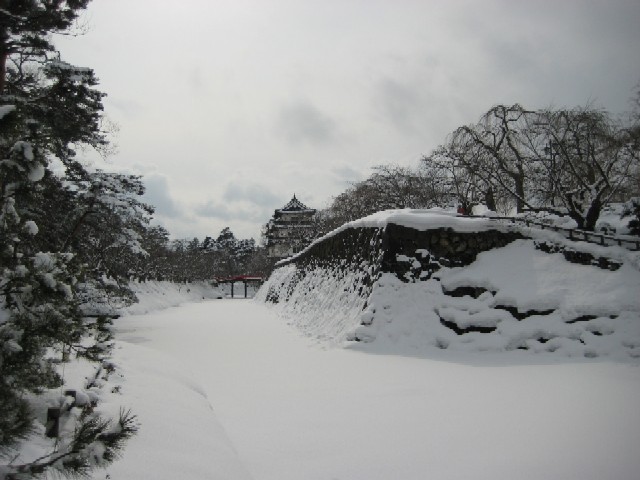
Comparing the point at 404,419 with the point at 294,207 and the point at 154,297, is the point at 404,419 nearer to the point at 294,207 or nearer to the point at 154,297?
the point at 154,297

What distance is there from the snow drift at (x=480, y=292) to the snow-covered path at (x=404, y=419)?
116cm

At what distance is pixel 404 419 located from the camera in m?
4.66

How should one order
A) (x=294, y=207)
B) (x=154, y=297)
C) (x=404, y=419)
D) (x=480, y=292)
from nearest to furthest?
(x=404, y=419), (x=480, y=292), (x=154, y=297), (x=294, y=207)

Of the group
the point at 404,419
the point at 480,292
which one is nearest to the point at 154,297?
the point at 480,292

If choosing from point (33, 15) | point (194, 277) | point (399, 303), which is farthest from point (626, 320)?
point (194, 277)

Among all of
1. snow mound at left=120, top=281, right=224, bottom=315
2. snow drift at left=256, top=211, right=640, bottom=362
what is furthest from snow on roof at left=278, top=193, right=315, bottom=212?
snow drift at left=256, top=211, right=640, bottom=362

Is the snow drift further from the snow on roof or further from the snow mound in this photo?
the snow on roof

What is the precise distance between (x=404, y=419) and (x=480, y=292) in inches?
239

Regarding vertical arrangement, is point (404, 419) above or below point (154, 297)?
above

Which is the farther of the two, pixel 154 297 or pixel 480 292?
pixel 154 297

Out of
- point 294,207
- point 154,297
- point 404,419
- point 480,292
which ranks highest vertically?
point 294,207

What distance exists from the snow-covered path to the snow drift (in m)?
1.16

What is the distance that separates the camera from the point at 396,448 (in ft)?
12.7

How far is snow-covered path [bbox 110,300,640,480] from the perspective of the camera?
3.39 m
